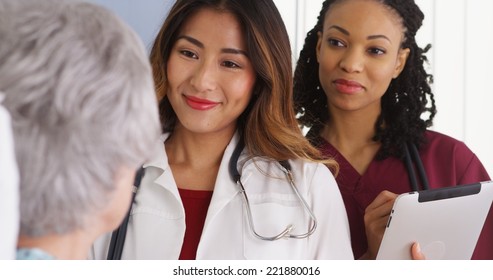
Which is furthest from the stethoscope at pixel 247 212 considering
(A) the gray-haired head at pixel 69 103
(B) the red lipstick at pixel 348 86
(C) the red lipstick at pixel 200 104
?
(A) the gray-haired head at pixel 69 103

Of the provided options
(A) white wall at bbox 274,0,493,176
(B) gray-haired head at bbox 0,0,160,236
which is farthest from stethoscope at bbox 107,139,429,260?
(A) white wall at bbox 274,0,493,176

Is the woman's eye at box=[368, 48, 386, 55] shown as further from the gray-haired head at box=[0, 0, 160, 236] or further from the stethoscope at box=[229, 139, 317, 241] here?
the gray-haired head at box=[0, 0, 160, 236]

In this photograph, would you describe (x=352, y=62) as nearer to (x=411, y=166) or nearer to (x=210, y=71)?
(x=411, y=166)

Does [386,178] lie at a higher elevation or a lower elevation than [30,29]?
lower

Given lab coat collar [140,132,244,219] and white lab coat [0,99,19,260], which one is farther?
lab coat collar [140,132,244,219]

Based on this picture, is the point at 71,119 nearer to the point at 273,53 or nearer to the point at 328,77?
the point at 273,53

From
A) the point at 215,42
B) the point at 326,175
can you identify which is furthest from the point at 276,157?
the point at 215,42

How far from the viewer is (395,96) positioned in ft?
5.03

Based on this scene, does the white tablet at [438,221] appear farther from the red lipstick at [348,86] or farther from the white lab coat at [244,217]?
the red lipstick at [348,86]

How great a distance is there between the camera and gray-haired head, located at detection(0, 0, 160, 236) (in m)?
0.51

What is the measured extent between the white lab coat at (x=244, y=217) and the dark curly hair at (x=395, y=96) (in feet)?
0.95

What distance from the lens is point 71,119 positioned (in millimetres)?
512

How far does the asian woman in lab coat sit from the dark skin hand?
0.30 feet
